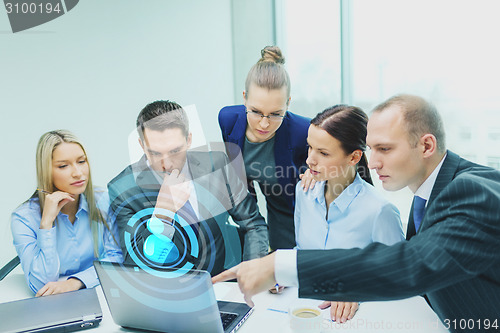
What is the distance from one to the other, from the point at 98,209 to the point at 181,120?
584 mm

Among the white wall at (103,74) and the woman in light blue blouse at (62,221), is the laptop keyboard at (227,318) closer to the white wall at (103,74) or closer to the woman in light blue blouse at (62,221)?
the woman in light blue blouse at (62,221)

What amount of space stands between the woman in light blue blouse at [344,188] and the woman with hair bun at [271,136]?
0.96 ft

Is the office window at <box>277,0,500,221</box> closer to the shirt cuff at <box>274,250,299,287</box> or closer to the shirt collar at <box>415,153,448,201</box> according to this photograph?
the shirt collar at <box>415,153,448,201</box>

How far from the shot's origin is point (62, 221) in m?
1.90

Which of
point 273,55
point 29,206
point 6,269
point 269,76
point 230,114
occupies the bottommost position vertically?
point 6,269

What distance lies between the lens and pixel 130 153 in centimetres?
311

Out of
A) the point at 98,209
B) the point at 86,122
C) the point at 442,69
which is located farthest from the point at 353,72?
the point at 98,209

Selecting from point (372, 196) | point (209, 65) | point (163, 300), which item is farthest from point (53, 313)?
point (209, 65)

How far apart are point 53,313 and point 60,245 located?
54 centimetres

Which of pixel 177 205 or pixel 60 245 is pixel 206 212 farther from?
pixel 60 245

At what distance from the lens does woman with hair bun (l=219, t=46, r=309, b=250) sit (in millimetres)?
2016

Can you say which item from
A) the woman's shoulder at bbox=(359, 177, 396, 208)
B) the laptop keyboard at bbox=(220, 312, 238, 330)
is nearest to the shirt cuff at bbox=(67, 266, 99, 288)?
the laptop keyboard at bbox=(220, 312, 238, 330)

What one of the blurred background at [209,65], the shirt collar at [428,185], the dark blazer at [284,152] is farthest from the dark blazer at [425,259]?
the blurred background at [209,65]

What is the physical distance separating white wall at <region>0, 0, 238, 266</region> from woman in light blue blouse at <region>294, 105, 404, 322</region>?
1.74m
